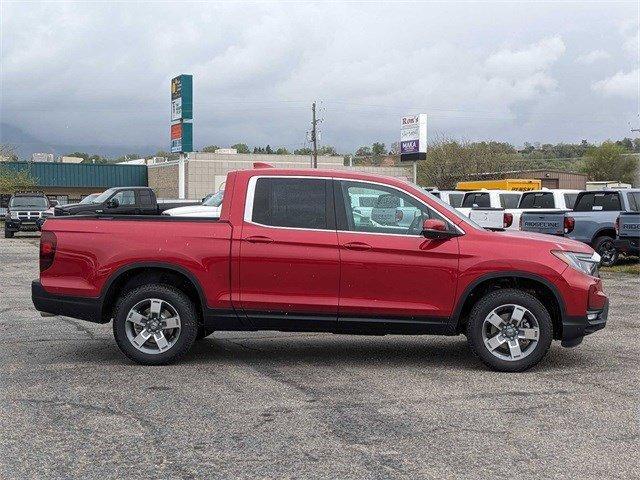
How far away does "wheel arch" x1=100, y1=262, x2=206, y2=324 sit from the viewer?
25.0 ft

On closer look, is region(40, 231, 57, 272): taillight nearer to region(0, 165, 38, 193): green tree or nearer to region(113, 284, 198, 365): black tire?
region(113, 284, 198, 365): black tire

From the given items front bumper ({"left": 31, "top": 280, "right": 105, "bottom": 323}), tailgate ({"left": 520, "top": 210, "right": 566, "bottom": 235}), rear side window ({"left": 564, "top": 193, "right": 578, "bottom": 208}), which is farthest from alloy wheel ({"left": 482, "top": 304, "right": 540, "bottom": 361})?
rear side window ({"left": 564, "top": 193, "right": 578, "bottom": 208})

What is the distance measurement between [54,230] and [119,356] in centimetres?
139

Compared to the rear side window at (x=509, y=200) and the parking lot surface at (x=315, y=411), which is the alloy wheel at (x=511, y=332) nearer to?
the parking lot surface at (x=315, y=411)

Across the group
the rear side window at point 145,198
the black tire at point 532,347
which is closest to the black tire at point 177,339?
the black tire at point 532,347

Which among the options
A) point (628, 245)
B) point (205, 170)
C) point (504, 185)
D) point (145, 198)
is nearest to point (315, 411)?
point (628, 245)

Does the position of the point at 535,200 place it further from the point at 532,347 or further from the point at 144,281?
the point at 144,281

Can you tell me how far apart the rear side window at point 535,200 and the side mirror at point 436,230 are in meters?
16.3

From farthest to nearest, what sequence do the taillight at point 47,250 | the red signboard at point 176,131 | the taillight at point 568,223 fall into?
the red signboard at point 176,131
the taillight at point 568,223
the taillight at point 47,250

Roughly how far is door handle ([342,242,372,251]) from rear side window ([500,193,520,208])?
1724cm

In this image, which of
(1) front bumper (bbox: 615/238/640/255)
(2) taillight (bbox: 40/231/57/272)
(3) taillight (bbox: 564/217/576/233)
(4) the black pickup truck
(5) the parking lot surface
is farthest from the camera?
(4) the black pickup truck

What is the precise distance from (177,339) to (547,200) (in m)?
17.2

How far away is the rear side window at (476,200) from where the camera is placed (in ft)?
Result: 78.3

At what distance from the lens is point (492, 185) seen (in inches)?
1345
